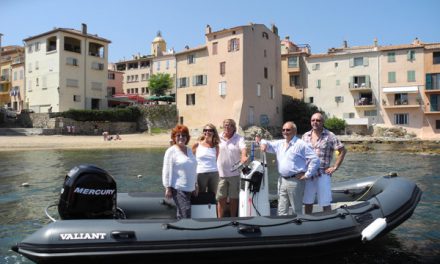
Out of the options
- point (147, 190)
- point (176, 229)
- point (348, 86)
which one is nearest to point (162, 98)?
point (348, 86)

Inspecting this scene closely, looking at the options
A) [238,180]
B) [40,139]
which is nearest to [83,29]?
[40,139]

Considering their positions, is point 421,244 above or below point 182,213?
below

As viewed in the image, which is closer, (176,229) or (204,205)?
(176,229)

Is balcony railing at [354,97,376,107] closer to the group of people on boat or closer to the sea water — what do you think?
the sea water

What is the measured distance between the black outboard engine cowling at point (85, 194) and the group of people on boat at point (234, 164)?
794mm

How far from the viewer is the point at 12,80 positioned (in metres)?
50.4

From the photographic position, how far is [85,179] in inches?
198

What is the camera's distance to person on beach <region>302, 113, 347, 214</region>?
5680mm

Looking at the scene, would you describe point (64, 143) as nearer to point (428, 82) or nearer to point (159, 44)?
point (428, 82)

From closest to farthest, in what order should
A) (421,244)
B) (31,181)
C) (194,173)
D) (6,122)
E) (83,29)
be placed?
1. (194,173)
2. (421,244)
3. (31,181)
4. (6,122)
5. (83,29)

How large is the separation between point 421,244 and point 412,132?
38.8 meters

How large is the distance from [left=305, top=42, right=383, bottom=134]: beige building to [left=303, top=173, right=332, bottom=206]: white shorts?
3937cm

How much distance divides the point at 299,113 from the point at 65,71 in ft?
82.1

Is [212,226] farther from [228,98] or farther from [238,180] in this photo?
[228,98]
